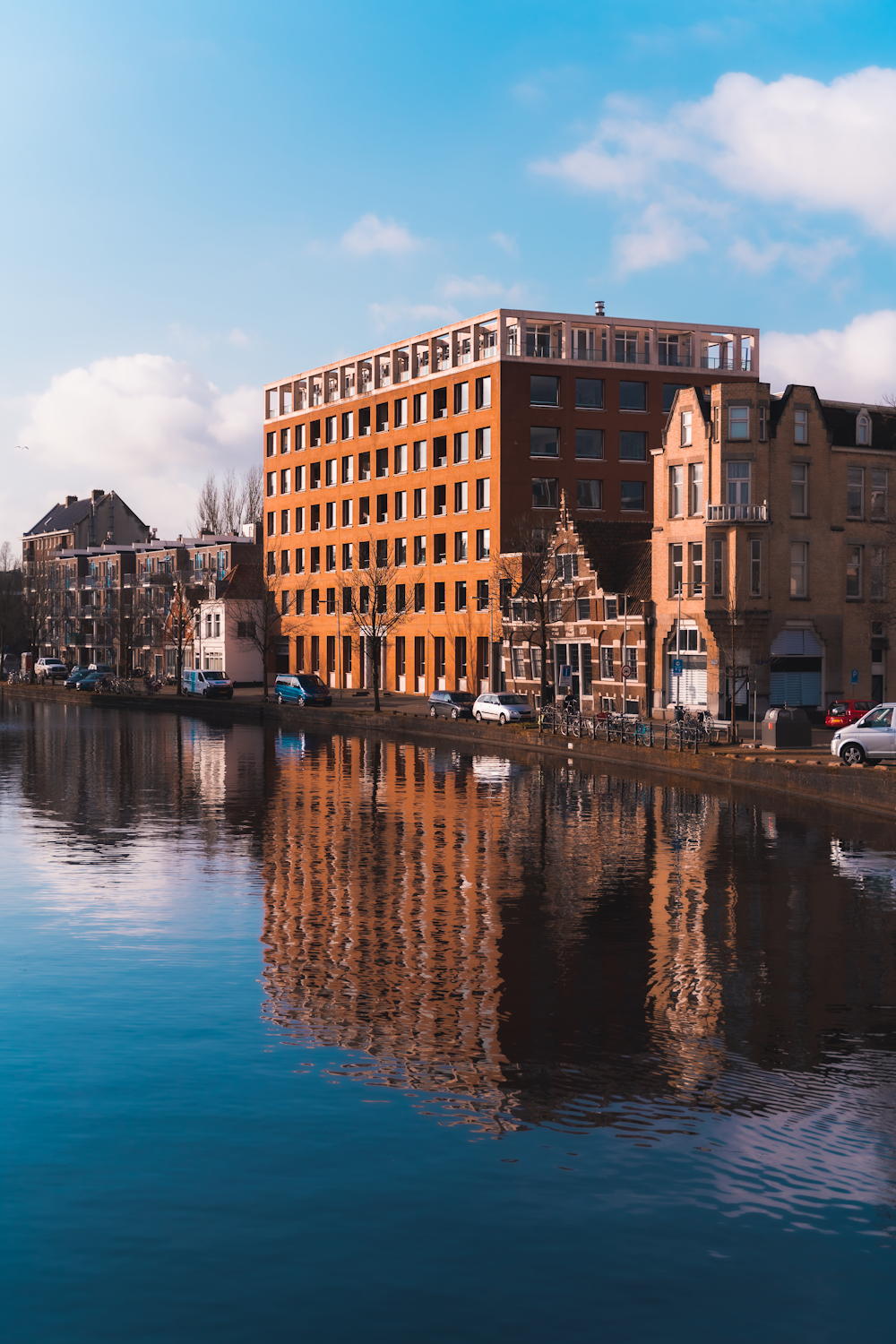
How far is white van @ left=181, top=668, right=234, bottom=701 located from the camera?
10131cm

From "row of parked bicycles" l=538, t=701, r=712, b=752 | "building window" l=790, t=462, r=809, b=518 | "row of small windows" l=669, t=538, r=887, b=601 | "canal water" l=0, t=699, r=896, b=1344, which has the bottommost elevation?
"canal water" l=0, t=699, r=896, b=1344

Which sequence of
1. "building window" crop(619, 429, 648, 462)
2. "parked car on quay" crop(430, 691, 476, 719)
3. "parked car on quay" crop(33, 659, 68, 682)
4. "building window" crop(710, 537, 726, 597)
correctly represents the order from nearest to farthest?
"building window" crop(710, 537, 726, 597) < "parked car on quay" crop(430, 691, 476, 719) < "building window" crop(619, 429, 648, 462) < "parked car on quay" crop(33, 659, 68, 682)

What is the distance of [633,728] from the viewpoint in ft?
186

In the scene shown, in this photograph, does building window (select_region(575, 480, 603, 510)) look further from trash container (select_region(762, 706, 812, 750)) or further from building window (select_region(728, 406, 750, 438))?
trash container (select_region(762, 706, 812, 750))

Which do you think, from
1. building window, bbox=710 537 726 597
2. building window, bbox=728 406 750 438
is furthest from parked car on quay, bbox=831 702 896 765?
building window, bbox=728 406 750 438

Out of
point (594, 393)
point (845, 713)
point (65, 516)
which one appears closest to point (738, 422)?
point (845, 713)

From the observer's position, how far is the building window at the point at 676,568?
219 feet

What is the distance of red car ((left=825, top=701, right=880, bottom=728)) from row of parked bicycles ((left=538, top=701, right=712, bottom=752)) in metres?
5.40

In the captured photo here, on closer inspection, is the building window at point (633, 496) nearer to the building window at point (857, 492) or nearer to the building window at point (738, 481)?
the building window at point (857, 492)

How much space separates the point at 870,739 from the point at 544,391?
167 ft

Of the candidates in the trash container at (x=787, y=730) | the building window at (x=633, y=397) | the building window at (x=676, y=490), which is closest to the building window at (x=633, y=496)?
the building window at (x=633, y=397)

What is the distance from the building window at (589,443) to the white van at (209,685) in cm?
3012

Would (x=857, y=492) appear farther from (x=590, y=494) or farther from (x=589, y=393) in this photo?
(x=589, y=393)

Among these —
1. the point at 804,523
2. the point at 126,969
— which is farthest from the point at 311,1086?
the point at 804,523
